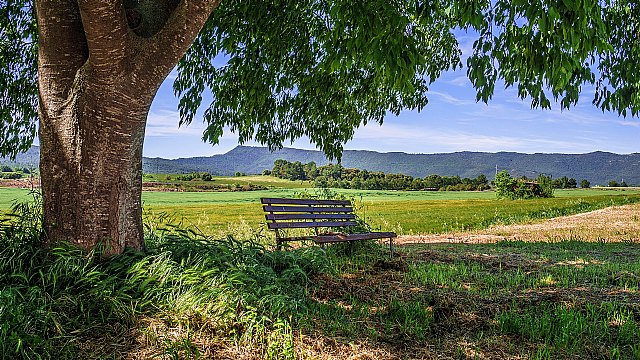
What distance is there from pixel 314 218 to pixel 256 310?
3925mm

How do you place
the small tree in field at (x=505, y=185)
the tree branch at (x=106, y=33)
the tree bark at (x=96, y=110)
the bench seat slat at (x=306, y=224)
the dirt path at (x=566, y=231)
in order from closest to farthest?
the tree branch at (x=106, y=33), the tree bark at (x=96, y=110), the bench seat slat at (x=306, y=224), the dirt path at (x=566, y=231), the small tree in field at (x=505, y=185)

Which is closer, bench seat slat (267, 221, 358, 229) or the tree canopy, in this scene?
the tree canopy

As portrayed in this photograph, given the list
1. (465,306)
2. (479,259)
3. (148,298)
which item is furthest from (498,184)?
(148,298)

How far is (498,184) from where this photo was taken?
23625mm

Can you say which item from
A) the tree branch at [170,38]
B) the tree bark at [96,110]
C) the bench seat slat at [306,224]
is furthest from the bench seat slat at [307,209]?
the tree branch at [170,38]

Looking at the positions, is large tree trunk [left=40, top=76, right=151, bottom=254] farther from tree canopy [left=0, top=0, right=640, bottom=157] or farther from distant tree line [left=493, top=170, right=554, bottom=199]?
distant tree line [left=493, top=170, right=554, bottom=199]

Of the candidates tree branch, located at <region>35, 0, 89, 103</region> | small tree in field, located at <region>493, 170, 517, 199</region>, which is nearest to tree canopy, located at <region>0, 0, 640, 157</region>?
tree branch, located at <region>35, 0, 89, 103</region>

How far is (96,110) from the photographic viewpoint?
4.09 metres

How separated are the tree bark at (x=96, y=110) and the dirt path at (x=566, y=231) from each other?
303 inches

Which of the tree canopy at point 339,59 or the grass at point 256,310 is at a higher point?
the tree canopy at point 339,59

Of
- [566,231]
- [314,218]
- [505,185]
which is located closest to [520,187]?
[505,185]

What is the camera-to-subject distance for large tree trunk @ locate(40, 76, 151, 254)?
4113mm

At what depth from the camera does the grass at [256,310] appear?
338 cm

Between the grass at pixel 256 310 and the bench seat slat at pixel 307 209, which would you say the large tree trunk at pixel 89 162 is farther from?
the bench seat slat at pixel 307 209
